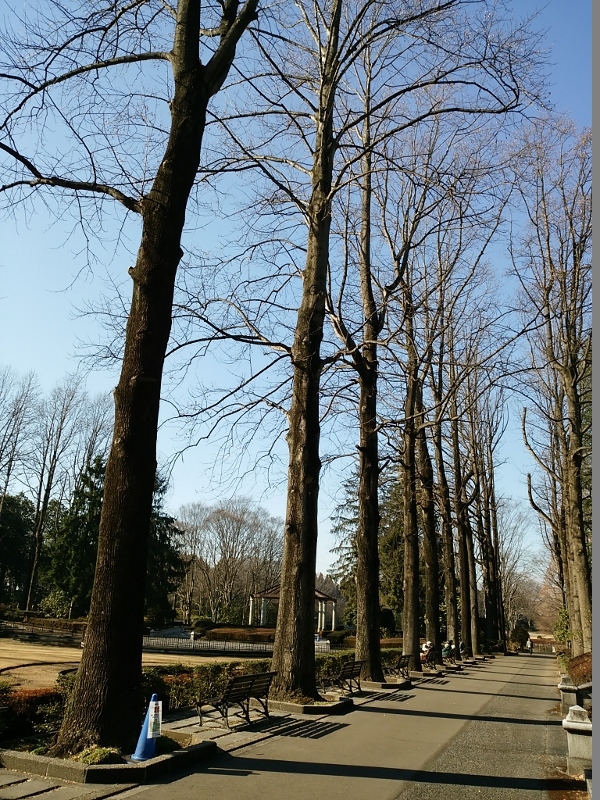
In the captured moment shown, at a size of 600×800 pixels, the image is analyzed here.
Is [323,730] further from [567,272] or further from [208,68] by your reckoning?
[567,272]

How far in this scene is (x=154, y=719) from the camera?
22.4 ft

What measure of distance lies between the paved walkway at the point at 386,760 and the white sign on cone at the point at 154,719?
1.63 feet

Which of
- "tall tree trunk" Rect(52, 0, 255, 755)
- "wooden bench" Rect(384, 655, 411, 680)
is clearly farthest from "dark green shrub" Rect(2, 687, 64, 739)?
"wooden bench" Rect(384, 655, 411, 680)

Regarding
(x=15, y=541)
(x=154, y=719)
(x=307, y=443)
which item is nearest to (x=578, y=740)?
(x=154, y=719)

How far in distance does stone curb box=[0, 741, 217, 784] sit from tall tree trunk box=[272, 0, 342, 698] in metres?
4.66

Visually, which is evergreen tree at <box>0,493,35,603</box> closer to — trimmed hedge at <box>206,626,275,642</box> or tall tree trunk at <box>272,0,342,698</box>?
trimmed hedge at <box>206,626,275,642</box>

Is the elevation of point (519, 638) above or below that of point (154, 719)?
below

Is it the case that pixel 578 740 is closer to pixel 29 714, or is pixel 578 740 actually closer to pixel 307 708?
pixel 307 708

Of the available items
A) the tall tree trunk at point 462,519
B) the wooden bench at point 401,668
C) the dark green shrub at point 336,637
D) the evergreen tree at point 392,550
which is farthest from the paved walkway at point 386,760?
the evergreen tree at point 392,550

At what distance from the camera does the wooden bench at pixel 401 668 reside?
61.5ft

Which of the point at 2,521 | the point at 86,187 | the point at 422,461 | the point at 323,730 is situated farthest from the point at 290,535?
the point at 2,521

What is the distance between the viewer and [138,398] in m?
7.67

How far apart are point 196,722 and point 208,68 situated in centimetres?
873

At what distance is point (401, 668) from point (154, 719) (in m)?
14.0
